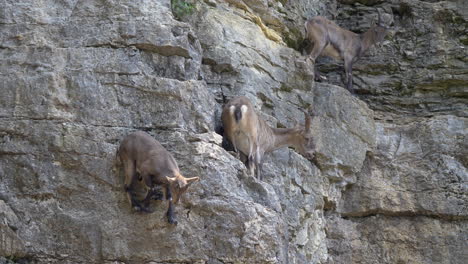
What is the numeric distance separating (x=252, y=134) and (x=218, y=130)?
0.45m

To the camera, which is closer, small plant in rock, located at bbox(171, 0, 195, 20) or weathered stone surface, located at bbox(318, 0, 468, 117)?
small plant in rock, located at bbox(171, 0, 195, 20)

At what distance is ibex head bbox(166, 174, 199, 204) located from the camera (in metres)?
8.77

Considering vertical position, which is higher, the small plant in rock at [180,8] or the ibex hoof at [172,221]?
the small plant in rock at [180,8]

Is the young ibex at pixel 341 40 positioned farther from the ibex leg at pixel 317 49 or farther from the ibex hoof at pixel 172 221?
the ibex hoof at pixel 172 221

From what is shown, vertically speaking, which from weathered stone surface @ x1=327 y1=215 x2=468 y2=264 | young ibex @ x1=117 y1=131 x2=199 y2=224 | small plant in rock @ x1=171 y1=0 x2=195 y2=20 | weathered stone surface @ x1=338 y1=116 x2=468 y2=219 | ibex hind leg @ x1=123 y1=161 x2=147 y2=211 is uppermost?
small plant in rock @ x1=171 y1=0 x2=195 y2=20

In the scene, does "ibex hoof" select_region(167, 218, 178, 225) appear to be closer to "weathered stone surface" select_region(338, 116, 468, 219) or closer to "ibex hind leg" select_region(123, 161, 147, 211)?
"ibex hind leg" select_region(123, 161, 147, 211)

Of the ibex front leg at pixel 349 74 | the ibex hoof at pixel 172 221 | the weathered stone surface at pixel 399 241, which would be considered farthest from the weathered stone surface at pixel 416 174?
the ibex hoof at pixel 172 221

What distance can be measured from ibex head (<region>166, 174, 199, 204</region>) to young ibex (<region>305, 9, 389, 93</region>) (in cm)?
497

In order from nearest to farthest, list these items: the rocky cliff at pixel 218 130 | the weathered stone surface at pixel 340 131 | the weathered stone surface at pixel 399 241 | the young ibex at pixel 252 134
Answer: the rocky cliff at pixel 218 130 < the young ibex at pixel 252 134 < the weathered stone surface at pixel 399 241 < the weathered stone surface at pixel 340 131

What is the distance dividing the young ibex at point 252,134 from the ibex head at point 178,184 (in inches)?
68.9

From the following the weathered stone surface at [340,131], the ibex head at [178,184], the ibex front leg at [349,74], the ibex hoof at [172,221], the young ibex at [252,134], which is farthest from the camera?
the ibex front leg at [349,74]

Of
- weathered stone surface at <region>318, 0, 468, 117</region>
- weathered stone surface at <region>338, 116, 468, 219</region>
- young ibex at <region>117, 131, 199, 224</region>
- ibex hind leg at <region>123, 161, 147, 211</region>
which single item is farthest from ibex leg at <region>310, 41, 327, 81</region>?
ibex hind leg at <region>123, 161, 147, 211</region>

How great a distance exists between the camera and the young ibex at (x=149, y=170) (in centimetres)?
884

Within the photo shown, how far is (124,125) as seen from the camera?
9.57 metres
